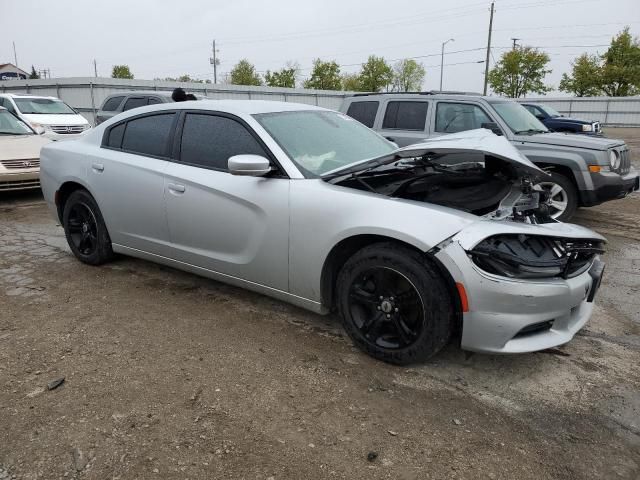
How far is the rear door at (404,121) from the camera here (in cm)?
773

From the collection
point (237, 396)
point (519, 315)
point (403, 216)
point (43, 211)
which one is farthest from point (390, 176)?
point (43, 211)

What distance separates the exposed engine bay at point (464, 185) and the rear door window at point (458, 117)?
405 centimetres

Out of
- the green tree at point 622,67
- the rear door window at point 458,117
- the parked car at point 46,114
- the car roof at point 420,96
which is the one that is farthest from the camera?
the green tree at point 622,67

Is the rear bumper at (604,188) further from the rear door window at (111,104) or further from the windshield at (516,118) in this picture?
the rear door window at (111,104)

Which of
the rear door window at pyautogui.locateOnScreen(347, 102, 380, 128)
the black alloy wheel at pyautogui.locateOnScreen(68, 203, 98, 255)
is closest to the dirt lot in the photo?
the black alloy wheel at pyautogui.locateOnScreen(68, 203, 98, 255)

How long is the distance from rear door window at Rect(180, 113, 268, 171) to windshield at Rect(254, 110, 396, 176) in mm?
168

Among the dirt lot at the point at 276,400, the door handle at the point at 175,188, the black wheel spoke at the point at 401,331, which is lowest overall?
the dirt lot at the point at 276,400

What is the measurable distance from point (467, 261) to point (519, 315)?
1.34 feet

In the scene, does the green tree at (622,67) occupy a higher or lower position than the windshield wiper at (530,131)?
higher

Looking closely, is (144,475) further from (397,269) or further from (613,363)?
(613,363)

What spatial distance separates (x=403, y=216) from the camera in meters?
2.91

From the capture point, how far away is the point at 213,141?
387 cm

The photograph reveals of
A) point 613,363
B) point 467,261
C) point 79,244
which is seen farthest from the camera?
point 79,244

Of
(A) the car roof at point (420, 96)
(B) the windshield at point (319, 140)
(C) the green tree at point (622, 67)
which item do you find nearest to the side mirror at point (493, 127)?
(A) the car roof at point (420, 96)
